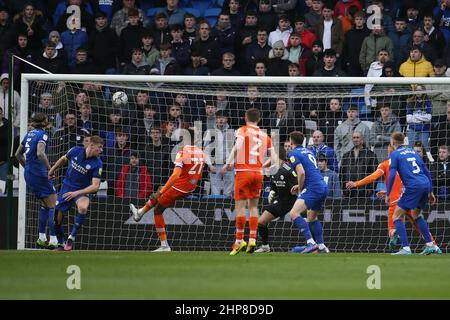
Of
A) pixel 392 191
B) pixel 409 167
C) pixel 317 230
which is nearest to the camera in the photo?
pixel 409 167

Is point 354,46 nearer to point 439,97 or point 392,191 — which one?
point 439,97

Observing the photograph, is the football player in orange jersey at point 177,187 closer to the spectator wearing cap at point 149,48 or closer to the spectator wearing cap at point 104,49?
the spectator wearing cap at point 149,48

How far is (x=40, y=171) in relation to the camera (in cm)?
1784

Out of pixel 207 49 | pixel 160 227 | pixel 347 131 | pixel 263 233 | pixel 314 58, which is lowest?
pixel 263 233

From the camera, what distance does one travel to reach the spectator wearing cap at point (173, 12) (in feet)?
76.4

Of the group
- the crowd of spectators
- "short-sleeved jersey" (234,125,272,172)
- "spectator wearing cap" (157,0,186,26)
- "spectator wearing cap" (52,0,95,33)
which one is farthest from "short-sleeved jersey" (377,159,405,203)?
"spectator wearing cap" (52,0,95,33)

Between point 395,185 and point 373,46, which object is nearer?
point 395,185

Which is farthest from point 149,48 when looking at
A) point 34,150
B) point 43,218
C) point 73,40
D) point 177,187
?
point 43,218

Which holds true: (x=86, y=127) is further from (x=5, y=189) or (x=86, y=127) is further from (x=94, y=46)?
(x=94, y=46)

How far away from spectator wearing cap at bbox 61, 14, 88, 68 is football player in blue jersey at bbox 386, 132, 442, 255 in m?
8.61

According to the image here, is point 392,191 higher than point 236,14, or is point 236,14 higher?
point 236,14

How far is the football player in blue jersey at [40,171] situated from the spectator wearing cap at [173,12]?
6165 millimetres

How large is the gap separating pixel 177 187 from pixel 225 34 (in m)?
5.36

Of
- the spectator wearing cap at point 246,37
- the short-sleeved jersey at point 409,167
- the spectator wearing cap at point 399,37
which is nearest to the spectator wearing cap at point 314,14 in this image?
the spectator wearing cap at point 246,37
